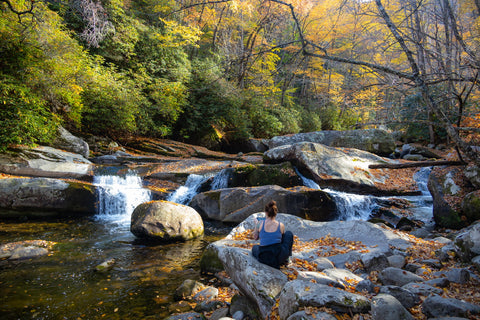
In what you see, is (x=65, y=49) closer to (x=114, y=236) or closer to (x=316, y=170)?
(x=114, y=236)

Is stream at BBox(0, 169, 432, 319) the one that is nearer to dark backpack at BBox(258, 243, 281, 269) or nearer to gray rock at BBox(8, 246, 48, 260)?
gray rock at BBox(8, 246, 48, 260)

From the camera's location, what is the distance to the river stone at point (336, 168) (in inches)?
413

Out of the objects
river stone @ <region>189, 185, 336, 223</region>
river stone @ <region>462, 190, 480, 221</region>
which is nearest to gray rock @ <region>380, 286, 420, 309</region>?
river stone @ <region>189, 185, 336, 223</region>

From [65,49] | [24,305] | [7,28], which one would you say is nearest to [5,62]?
[7,28]

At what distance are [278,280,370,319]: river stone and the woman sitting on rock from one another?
98cm

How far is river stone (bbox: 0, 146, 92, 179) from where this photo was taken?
31.4 feet

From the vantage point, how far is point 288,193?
8.56 m

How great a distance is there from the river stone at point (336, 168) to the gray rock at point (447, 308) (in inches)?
316

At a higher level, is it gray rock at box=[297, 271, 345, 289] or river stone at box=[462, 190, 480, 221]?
river stone at box=[462, 190, 480, 221]

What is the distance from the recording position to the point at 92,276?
4895mm

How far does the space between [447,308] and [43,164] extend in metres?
12.1

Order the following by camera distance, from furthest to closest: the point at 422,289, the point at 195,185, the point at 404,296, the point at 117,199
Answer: the point at 195,185, the point at 117,199, the point at 422,289, the point at 404,296

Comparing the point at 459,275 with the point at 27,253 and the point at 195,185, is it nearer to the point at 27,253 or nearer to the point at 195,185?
the point at 27,253

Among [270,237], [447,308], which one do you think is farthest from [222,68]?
[447,308]
